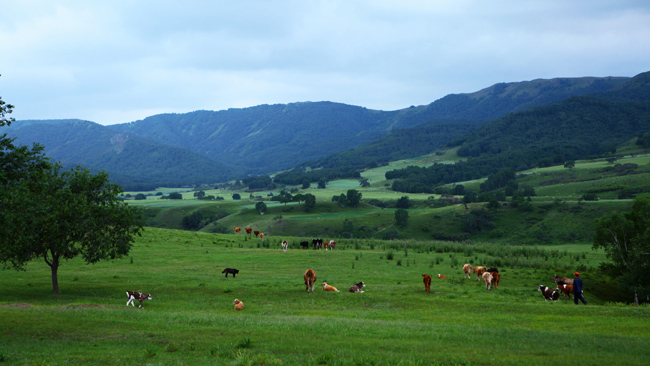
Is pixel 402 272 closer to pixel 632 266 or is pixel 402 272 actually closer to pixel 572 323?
pixel 632 266

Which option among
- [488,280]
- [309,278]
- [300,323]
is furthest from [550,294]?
[300,323]

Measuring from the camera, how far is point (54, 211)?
23.3 metres

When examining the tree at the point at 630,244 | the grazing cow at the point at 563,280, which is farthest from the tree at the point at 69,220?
the tree at the point at 630,244

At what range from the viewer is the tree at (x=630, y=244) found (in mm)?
31172

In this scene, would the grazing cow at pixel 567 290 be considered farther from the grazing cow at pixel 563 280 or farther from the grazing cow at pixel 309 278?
the grazing cow at pixel 309 278

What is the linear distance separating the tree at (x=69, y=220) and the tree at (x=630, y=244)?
3436cm

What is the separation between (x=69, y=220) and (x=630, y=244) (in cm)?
4029

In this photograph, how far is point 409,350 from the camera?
11.7 m

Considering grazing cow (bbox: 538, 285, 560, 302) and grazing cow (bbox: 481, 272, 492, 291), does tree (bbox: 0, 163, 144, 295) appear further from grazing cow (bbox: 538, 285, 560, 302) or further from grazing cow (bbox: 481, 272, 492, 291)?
grazing cow (bbox: 538, 285, 560, 302)

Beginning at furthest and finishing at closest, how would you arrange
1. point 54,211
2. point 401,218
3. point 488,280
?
point 401,218, point 488,280, point 54,211

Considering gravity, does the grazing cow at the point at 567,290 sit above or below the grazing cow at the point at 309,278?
below

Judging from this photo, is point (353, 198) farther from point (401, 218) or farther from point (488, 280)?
point (488, 280)

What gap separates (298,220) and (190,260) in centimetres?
8221

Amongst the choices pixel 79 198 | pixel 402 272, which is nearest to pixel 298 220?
pixel 402 272
